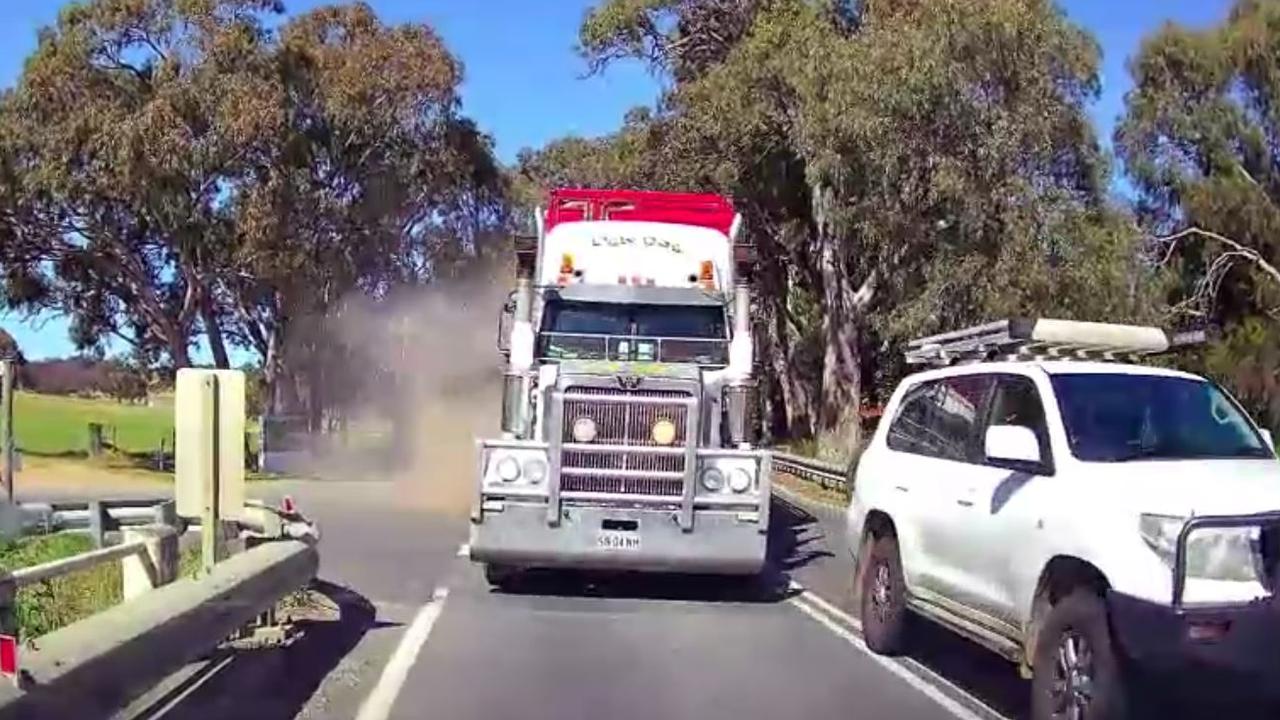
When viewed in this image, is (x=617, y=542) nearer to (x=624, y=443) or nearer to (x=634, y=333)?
(x=624, y=443)

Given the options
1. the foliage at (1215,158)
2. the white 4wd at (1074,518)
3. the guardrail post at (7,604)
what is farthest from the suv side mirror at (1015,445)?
the foliage at (1215,158)

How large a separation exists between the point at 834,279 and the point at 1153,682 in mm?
29234

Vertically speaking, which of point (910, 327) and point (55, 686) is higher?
point (910, 327)

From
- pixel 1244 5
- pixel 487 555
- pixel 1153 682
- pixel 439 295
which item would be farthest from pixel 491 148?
pixel 1153 682

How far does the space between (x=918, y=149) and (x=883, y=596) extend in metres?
15.7

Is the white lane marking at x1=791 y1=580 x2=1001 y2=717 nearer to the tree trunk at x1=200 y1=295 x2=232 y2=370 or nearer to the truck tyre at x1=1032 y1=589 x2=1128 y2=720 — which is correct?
the truck tyre at x1=1032 y1=589 x2=1128 y2=720

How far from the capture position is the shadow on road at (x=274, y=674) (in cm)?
867

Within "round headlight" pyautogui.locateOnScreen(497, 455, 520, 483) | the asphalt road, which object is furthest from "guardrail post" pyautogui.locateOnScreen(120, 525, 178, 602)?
"round headlight" pyautogui.locateOnScreen(497, 455, 520, 483)

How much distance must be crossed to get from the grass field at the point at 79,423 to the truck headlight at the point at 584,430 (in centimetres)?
3470

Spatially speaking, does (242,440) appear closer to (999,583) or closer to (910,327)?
(999,583)

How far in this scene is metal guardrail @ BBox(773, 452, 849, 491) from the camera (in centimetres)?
2702

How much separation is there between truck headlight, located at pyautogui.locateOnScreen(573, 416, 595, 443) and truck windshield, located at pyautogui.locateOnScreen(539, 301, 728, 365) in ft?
4.62

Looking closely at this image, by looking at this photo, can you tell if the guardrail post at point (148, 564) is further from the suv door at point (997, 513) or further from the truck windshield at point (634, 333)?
the truck windshield at point (634, 333)

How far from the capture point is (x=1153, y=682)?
7406 millimetres
